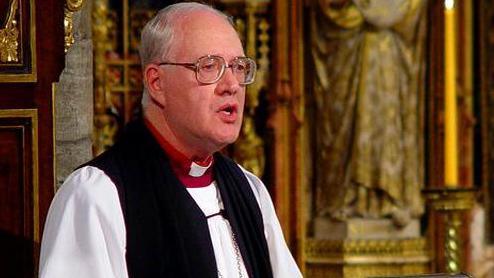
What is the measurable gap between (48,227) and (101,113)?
4104 millimetres

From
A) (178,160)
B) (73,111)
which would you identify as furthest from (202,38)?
(73,111)

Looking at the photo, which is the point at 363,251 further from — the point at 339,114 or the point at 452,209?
the point at 452,209

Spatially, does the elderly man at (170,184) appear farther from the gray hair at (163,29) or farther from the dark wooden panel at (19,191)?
the dark wooden panel at (19,191)

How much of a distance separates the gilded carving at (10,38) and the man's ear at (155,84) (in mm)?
632

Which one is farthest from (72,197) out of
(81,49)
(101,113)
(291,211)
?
(291,211)

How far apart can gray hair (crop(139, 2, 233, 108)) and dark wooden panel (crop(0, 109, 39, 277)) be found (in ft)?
2.08

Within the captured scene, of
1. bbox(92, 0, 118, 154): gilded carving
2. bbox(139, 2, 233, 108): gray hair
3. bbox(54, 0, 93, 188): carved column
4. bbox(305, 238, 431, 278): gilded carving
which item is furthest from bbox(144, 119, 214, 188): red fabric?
bbox(305, 238, 431, 278): gilded carving

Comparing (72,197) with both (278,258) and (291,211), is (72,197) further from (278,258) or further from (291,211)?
(291,211)

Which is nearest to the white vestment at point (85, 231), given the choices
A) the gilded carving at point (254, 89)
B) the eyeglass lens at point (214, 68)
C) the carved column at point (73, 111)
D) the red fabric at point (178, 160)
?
the red fabric at point (178, 160)

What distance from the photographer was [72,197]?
3.59 m

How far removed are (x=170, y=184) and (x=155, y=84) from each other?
9.3 inches

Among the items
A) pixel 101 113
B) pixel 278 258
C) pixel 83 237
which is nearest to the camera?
pixel 83 237

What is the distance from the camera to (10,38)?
4.29 meters

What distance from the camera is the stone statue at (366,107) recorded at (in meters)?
8.19
